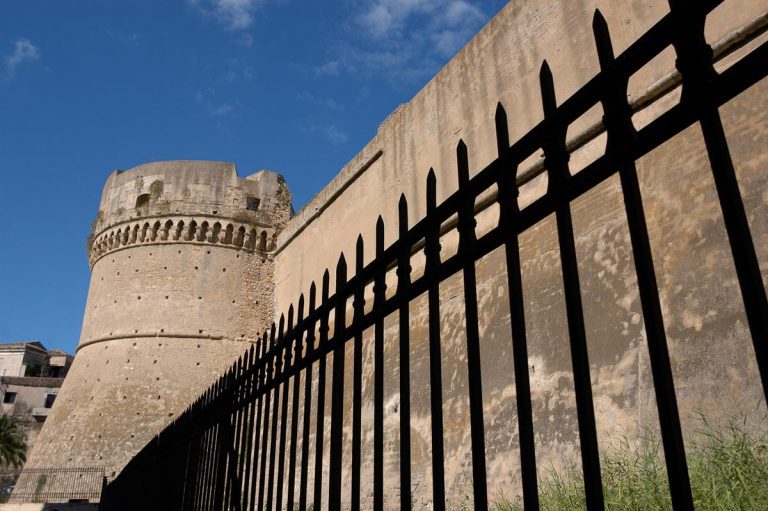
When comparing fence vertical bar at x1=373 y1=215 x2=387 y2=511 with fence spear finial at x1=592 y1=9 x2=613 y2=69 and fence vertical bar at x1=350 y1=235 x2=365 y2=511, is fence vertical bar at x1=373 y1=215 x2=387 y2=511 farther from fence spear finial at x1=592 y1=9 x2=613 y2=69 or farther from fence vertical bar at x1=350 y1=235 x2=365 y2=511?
fence spear finial at x1=592 y1=9 x2=613 y2=69

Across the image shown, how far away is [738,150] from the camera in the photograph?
13.8 ft

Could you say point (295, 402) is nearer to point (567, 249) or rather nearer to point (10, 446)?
point (567, 249)

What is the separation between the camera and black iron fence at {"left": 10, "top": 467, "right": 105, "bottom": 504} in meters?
12.0

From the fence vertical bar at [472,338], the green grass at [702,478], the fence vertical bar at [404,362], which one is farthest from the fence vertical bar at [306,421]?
the green grass at [702,478]

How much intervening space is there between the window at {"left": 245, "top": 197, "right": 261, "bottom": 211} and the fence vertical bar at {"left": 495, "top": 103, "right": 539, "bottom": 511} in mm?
14254

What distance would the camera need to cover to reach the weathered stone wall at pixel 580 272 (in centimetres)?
388

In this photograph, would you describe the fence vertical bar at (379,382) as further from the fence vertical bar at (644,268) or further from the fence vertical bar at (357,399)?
the fence vertical bar at (644,268)

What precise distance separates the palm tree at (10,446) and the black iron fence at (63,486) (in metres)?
14.7

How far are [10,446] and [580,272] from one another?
26.8 m

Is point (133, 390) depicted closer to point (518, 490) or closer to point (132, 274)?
point (132, 274)

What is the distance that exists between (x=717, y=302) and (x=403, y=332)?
305 centimetres

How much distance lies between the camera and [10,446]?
24.9m

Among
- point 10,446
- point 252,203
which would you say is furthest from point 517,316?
point 10,446

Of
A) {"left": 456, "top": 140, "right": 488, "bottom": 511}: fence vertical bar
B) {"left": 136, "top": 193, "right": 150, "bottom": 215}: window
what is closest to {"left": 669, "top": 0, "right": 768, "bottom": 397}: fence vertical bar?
{"left": 456, "top": 140, "right": 488, "bottom": 511}: fence vertical bar
